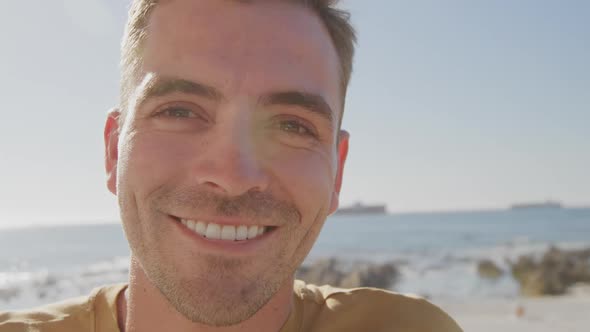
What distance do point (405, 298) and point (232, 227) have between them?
0.70m

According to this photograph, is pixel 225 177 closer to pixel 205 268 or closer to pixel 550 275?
pixel 205 268

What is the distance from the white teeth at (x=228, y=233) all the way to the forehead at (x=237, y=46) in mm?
420

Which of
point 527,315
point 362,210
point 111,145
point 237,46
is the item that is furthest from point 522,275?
point 362,210

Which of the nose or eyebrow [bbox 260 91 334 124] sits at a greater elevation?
eyebrow [bbox 260 91 334 124]

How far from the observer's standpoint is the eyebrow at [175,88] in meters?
1.53

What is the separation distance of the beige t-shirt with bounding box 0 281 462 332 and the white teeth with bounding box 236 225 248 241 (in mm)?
456

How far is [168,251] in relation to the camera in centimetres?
148

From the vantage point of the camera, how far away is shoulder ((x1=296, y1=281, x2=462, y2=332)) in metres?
1.59

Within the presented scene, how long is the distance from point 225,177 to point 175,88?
361mm

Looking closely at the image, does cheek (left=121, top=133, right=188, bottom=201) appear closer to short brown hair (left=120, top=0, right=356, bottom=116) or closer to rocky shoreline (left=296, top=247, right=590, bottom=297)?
short brown hair (left=120, top=0, right=356, bottom=116)

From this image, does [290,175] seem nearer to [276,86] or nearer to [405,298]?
[276,86]

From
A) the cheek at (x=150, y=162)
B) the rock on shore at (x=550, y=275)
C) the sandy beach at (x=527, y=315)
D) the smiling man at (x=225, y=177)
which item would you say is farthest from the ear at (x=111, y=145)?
the rock on shore at (x=550, y=275)

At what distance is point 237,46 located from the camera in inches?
62.7

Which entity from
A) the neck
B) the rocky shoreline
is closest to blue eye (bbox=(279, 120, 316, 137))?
the neck
